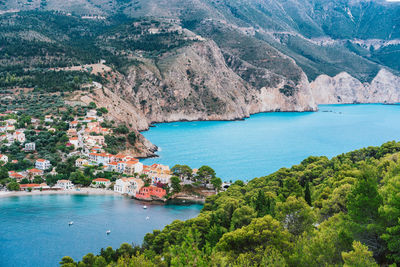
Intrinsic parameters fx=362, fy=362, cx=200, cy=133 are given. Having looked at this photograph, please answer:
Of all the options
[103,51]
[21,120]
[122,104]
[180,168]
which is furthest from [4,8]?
[180,168]

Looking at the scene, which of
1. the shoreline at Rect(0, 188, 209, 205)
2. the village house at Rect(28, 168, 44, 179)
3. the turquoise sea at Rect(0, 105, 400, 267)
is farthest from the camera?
the village house at Rect(28, 168, 44, 179)

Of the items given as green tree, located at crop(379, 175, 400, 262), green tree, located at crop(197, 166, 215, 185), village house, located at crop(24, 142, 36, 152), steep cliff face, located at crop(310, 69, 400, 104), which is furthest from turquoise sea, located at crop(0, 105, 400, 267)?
steep cliff face, located at crop(310, 69, 400, 104)

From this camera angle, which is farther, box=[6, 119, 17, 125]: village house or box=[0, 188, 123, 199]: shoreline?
box=[6, 119, 17, 125]: village house

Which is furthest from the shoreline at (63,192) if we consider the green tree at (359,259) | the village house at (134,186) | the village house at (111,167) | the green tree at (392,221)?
the green tree at (359,259)

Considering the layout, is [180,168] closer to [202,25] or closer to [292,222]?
[292,222]

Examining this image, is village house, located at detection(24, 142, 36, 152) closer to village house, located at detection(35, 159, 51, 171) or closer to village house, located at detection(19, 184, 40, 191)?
village house, located at detection(35, 159, 51, 171)

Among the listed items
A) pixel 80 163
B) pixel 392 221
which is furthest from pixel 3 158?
pixel 392 221
